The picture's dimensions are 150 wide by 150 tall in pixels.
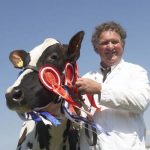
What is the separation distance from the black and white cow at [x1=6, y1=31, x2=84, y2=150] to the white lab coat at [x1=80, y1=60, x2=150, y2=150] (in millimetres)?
291

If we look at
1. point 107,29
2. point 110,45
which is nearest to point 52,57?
point 110,45

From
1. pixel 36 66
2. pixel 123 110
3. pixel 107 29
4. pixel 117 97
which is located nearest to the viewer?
pixel 117 97

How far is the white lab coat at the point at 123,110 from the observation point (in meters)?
4.61

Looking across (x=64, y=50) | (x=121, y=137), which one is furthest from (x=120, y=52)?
(x=121, y=137)

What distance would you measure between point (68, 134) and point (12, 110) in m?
0.82

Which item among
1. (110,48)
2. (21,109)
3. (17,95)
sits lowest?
(21,109)

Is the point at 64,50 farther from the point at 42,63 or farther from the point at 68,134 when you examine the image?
the point at 68,134

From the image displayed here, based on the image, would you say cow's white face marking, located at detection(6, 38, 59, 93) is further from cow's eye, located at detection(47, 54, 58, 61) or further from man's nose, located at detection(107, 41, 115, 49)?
man's nose, located at detection(107, 41, 115, 49)

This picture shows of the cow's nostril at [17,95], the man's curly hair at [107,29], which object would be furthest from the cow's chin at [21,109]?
the man's curly hair at [107,29]

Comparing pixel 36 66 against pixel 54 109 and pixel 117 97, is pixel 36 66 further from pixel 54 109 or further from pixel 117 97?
pixel 117 97

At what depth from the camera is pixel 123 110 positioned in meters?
4.75

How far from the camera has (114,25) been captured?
539cm

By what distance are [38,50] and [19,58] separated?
0.23m

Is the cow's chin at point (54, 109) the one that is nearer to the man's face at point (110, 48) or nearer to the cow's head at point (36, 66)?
the cow's head at point (36, 66)
